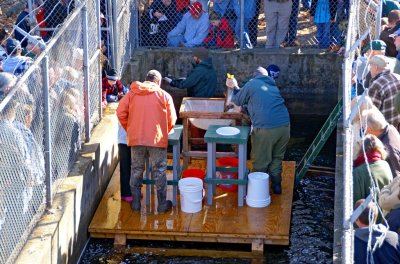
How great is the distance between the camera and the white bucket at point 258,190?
36.3 ft

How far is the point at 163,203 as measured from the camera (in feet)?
36.0

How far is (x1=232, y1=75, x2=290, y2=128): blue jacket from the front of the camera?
36.5 feet

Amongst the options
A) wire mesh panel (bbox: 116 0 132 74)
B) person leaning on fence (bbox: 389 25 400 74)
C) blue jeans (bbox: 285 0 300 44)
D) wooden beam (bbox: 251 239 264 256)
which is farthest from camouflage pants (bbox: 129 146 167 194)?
blue jeans (bbox: 285 0 300 44)

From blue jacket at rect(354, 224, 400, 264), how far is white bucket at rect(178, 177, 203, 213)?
3.73m

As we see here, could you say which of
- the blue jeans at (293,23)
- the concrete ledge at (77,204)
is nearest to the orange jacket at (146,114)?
the concrete ledge at (77,204)

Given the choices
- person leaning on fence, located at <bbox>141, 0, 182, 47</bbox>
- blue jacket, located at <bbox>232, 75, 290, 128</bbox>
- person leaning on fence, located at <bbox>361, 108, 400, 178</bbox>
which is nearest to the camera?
person leaning on fence, located at <bbox>361, 108, 400, 178</bbox>

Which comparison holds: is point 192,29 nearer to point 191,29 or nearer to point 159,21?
point 191,29

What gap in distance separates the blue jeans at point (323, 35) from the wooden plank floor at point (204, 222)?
4.85m

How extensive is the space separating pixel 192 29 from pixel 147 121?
5382mm

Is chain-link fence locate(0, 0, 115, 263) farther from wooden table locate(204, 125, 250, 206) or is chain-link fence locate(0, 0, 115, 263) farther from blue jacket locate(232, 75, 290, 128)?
blue jacket locate(232, 75, 290, 128)

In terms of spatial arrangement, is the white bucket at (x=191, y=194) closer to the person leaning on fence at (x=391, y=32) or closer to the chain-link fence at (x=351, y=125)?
the chain-link fence at (x=351, y=125)

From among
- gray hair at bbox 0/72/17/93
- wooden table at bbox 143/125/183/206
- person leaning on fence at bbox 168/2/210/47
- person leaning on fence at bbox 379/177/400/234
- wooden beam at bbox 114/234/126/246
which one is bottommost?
wooden beam at bbox 114/234/126/246

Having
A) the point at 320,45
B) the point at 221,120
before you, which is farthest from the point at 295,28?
the point at 221,120

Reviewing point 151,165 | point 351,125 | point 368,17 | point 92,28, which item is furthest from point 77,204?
point 368,17
